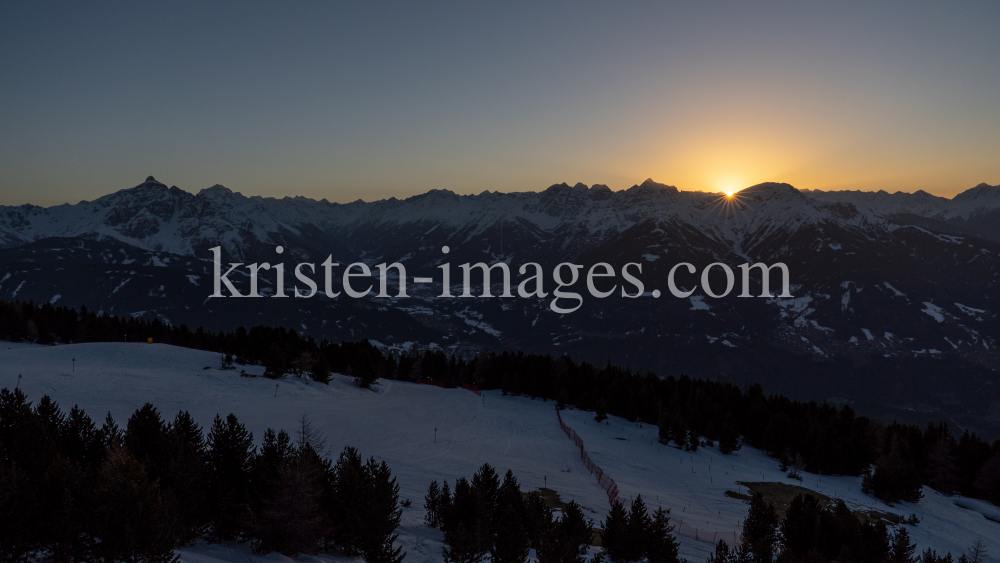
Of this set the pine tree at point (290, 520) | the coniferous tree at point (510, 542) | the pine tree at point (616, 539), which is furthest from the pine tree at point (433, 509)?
the pine tree at point (616, 539)

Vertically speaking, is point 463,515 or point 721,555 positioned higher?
point 463,515

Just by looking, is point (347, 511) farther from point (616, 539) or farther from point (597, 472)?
point (597, 472)

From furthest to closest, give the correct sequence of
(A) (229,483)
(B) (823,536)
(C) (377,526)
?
(B) (823,536), (A) (229,483), (C) (377,526)

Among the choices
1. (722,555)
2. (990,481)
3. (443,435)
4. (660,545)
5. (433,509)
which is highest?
(722,555)

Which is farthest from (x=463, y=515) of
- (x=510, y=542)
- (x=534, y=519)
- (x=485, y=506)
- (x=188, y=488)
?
(x=188, y=488)

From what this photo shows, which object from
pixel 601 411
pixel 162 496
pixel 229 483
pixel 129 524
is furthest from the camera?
pixel 601 411

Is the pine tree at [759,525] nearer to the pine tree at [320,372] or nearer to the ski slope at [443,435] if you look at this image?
the ski slope at [443,435]

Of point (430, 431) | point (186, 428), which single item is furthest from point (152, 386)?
point (186, 428)

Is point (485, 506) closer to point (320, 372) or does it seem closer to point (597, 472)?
point (597, 472)

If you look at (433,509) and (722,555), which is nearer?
(722,555)
